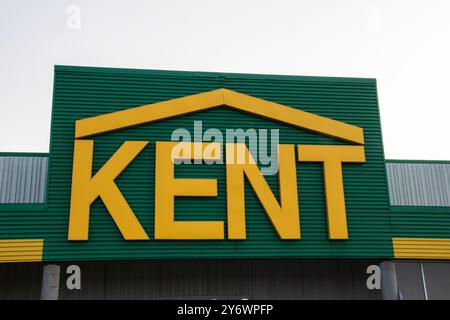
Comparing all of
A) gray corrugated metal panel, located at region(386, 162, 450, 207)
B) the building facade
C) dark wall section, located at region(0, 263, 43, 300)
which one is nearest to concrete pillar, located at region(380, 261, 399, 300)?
the building facade

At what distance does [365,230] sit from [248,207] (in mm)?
4431

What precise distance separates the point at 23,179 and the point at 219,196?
23.3 ft

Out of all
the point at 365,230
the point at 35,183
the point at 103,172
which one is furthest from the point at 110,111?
the point at 365,230

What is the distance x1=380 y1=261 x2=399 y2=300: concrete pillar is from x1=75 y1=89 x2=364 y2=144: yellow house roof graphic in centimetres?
473

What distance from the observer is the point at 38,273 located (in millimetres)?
20250

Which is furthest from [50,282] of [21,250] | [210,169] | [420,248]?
[420,248]

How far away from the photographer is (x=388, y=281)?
63.8 feet

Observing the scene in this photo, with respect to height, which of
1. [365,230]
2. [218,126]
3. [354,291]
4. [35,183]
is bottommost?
[354,291]

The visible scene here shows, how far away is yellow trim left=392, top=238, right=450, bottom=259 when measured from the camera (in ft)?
64.1

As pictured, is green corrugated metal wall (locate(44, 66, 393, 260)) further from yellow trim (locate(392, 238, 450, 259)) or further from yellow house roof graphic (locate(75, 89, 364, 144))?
yellow trim (locate(392, 238, 450, 259))

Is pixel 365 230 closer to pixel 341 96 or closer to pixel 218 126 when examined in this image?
pixel 341 96

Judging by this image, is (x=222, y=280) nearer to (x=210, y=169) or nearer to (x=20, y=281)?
(x=210, y=169)

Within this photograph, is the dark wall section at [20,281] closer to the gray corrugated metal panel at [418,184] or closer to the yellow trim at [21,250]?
Result: the yellow trim at [21,250]

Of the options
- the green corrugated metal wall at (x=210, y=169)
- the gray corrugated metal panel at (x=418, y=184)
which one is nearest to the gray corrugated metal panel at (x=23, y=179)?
the green corrugated metal wall at (x=210, y=169)
